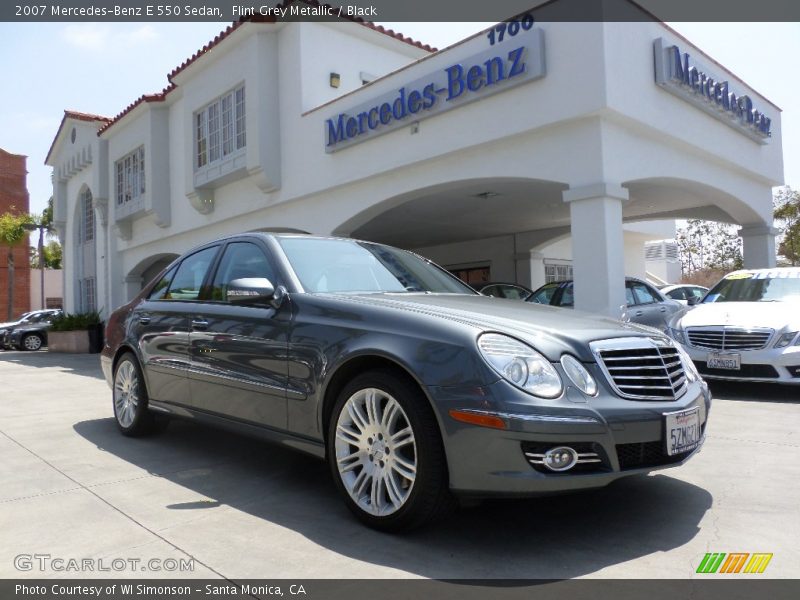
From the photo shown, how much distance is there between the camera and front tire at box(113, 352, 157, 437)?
5.39 m

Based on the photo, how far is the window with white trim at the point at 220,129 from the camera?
14758 mm

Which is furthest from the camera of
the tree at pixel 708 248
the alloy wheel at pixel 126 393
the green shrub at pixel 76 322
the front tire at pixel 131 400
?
the tree at pixel 708 248

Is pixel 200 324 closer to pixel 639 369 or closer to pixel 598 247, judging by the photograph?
pixel 639 369

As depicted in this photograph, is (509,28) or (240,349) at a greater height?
(509,28)

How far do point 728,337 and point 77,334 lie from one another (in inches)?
733

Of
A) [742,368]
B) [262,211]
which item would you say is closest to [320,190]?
[262,211]

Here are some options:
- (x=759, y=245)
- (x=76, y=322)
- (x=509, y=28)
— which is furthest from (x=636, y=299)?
(x=76, y=322)

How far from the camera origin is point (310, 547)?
311 centimetres

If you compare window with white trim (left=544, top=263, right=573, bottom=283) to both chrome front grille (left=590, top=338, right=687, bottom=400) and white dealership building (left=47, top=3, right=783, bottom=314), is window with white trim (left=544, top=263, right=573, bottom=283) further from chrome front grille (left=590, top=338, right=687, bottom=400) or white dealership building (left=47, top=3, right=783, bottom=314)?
chrome front grille (left=590, top=338, right=687, bottom=400)

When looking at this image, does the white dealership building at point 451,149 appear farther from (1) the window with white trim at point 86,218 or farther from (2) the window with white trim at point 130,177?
(1) the window with white trim at point 86,218

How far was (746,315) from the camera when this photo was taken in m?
7.62

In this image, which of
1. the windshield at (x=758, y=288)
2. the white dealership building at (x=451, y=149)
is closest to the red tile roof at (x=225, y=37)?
the white dealership building at (x=451, y=149)

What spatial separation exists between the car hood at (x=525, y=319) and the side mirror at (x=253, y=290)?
0.46m

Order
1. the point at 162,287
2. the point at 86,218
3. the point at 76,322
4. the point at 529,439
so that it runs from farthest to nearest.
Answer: the point at 86,218 < the point at 76,322 < the point at 162,287 < the point at 529,439
